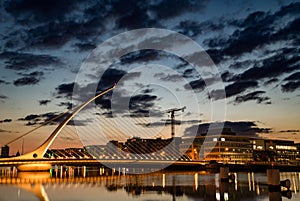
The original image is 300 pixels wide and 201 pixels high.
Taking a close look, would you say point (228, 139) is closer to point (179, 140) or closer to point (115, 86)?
point (179, 140)

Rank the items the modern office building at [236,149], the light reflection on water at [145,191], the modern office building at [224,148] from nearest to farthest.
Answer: the light reflection on water at [145,191], the modern office building at [236,149], the modern office building at [224,148]

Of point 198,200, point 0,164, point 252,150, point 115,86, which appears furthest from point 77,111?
point 252,150

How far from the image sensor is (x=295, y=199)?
2038 cm

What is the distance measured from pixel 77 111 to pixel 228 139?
6515 cm

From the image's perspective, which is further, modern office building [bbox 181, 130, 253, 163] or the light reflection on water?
modern office building [bbox 181, 130, 253, 163]

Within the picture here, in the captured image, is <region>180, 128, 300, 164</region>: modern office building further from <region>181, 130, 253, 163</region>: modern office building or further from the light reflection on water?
the light reflection on water

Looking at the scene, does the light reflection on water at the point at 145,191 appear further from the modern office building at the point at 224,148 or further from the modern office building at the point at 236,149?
the modern office building at the point at 224,148

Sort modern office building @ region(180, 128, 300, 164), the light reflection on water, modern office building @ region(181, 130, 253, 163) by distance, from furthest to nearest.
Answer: modern office building @ region(181, 130, 253, 163) < modern office building @ region(180, 128, 300, 164) < the light reflection on water

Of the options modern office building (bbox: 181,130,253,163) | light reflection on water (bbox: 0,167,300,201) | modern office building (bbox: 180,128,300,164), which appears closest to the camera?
light reflection on water (bbox: 0,167,300,201)

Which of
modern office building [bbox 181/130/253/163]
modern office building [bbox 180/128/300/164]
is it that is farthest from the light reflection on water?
modern office building [bbox 181/130/253/163]

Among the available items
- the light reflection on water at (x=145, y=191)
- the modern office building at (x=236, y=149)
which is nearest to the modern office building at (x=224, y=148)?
the modern office building at (x=236, y=149)

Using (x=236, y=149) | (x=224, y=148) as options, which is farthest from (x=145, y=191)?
(x=236, y=149)

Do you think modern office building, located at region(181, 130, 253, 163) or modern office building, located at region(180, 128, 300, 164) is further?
modern office building, located at region(181, 130, 253, 163)

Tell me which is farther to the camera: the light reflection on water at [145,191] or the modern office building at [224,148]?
the modern office building at [224,148]
